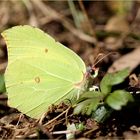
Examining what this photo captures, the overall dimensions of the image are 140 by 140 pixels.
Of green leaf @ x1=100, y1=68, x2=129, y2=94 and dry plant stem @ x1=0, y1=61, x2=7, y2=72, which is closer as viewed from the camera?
green leaf @ x1=100, y1=68, x2=129, y2=94

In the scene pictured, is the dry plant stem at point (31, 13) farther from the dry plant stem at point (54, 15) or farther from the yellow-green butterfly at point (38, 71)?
the yellow-green butterfly at point (38, 71)

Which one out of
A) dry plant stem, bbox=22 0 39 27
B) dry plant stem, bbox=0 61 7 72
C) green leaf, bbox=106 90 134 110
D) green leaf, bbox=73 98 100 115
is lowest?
dry plant stem, bbox=0 61 7 72

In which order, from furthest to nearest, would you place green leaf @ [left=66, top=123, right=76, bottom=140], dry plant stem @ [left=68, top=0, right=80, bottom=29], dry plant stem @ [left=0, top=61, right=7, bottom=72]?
dry plant stem @ [left=68, top=0, right=80, bottom=29], dry plant stem @ [left=0, top=61, right=7, bottom=72], green leaf @ [left=66, top=123, right=76, bottom=140]

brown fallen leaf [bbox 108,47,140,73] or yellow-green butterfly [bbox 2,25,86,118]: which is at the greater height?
yellow-green butterfly [bbox 2,25,86,118]

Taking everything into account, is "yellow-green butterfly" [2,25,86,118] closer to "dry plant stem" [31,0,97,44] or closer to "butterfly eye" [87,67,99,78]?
"butterfly eye" [87,67,99,78]

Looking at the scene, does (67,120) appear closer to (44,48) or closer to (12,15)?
(44,48)

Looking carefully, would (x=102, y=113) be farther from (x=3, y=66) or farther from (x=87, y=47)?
(x=87, y=47)

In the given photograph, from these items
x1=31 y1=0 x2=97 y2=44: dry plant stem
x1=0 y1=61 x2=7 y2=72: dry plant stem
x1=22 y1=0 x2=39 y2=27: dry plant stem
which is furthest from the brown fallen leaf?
x1=22 y1=0 x2=39 y2=27: dry plant stem

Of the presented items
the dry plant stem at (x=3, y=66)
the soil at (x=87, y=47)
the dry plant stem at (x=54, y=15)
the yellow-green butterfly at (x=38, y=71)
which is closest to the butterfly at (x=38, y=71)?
the yellow-green butterfly at (x=38, y=71)
